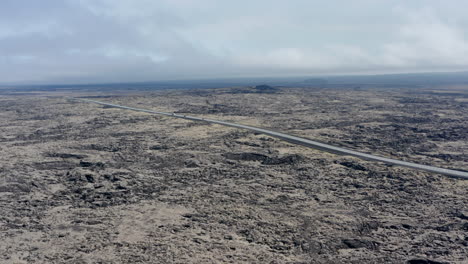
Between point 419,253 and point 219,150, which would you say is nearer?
point 419,253

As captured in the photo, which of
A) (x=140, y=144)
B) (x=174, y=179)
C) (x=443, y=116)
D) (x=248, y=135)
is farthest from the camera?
(x=443, y=116)

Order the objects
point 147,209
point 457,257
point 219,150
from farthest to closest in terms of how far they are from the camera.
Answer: point 219,150
point 147,209
point 457,257

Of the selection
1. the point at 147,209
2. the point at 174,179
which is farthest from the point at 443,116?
the point at 147,209

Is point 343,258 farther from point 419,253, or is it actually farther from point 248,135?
point 248,135

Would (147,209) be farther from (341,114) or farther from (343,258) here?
(341,114)

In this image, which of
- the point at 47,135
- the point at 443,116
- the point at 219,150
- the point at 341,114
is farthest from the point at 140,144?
the point at 443,116

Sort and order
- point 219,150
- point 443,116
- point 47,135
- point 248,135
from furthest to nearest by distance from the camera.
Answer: point 443,116 → point 47,135 → point 248,135 → point 219,150
